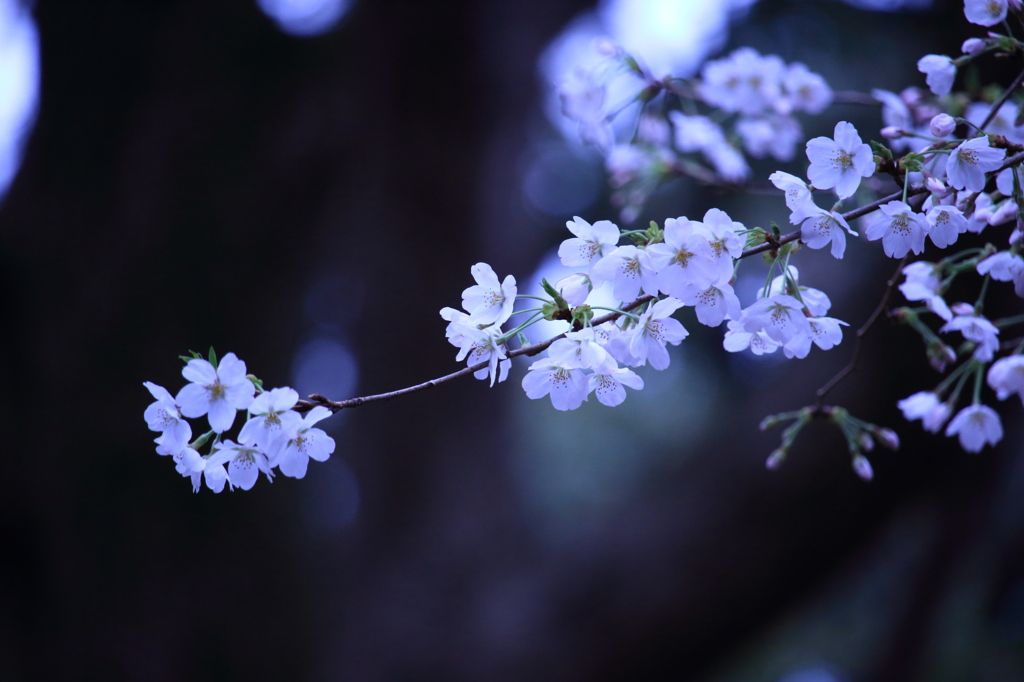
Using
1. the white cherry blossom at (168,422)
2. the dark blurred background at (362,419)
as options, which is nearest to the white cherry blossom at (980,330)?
the white cherry blossom at (168,422)

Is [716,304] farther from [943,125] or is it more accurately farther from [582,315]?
[943,125]

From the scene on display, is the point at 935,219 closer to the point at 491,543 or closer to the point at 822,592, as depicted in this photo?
the point at 822,592

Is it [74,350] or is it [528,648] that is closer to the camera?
[528,648]

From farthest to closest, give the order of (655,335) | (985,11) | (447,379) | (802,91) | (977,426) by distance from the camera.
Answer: (802,91) → (977,426) → (985,11) → (655,335) → (447,379)

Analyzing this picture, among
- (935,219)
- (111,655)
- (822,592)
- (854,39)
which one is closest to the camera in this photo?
(935,219)

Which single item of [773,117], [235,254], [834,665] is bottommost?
[834,665]

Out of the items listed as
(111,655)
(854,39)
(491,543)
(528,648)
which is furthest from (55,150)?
(854,39)

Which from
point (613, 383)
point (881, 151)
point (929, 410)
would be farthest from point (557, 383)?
point (929, 410)

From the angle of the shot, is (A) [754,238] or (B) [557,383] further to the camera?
(B) [557,383]

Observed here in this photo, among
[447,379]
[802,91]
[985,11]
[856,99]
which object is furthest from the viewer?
[802,91]
